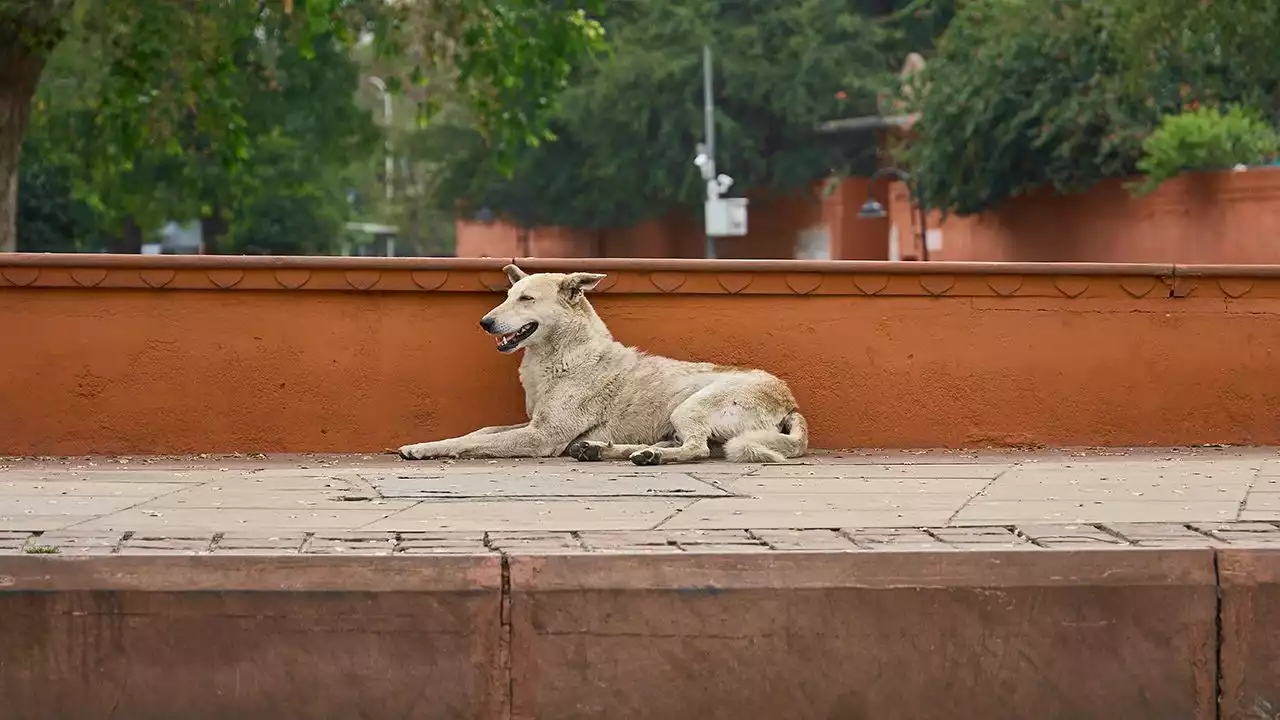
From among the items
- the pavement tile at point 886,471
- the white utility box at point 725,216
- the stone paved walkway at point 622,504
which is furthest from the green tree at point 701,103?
the stone paved walkway at point 622,504

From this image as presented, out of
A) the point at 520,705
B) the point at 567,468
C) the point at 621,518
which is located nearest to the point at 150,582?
the point at 520,705

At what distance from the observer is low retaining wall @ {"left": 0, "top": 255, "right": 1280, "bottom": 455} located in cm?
1091

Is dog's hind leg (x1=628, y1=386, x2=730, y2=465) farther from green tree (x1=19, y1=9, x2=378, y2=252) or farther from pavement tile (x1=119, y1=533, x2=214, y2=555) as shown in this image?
green tree (x1=19, y1=9, x2=378, y2=252)

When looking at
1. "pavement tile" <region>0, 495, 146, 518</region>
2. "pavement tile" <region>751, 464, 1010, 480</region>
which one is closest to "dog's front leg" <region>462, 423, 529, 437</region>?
"pavement tile" <region>751, 464, 1010, 480</region>

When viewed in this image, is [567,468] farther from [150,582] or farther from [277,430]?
[150,582]

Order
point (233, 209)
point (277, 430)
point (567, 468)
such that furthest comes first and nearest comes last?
point (233, 209)
point (277, 430)
point (567, 468)

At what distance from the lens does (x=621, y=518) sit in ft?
25.0

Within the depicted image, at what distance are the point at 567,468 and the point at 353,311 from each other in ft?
5.90

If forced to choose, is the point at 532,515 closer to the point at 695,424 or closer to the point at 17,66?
the point at 695,424

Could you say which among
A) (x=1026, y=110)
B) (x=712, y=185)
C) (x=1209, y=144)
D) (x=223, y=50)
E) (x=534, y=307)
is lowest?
(x=534, y=307)

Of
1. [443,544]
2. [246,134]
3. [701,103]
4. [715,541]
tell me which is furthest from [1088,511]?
[701,103]

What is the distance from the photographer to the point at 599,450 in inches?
416

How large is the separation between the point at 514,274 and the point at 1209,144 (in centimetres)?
2085

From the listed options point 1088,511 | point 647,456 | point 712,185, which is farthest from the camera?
point 712,185
